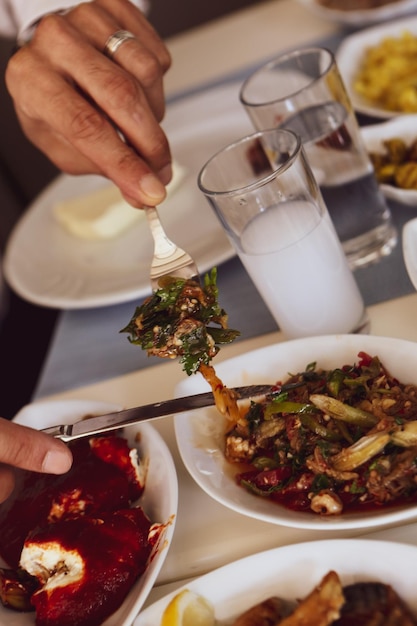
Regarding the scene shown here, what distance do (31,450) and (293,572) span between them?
13.3 inches

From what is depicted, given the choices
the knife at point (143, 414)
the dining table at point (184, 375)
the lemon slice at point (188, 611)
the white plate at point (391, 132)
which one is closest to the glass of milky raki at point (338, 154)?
the dining table at point (184, 375)

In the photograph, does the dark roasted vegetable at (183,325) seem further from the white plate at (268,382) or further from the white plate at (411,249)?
the white plate at (411,249)

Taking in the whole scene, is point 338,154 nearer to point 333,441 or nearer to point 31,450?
point 333,441

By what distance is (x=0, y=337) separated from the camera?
1.97 m

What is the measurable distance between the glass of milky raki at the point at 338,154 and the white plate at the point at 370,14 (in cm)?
71

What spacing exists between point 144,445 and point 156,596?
211 millimetres

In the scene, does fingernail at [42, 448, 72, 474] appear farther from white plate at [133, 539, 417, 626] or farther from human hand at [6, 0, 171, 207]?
human hand at [6, 0, 171, 207]

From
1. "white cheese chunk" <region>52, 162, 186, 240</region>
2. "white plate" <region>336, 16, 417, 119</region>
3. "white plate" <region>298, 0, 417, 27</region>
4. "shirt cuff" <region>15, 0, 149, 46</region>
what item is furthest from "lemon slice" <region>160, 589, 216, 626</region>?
"white plate" <region>298, 0, 417, 27</region>

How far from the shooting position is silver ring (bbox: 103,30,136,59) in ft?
3.77

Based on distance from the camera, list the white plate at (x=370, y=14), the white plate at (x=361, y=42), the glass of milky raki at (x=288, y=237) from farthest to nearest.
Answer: the white plate at (x=370, y=14) < the white plate at (x=361, y=42) < the glass of milky raki at (x=288, y=237)

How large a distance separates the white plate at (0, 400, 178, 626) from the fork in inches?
8.2

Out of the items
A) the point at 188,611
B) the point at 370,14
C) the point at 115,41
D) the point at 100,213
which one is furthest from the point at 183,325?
the point at 370,14

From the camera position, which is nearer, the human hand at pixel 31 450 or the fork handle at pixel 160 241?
the human hand at pixel 31 450

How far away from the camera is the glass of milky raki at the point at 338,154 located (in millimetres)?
1114
